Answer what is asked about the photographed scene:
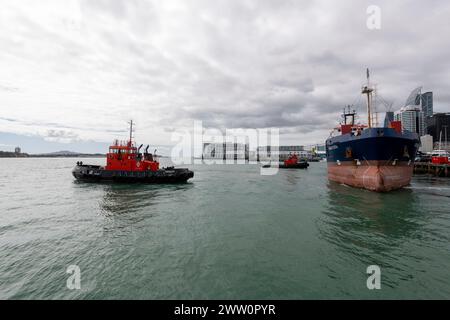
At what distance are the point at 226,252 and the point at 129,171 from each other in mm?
26286

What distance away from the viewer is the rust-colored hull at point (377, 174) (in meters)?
21.6

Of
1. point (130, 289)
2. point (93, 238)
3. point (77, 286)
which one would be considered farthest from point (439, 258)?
point (93, 238)

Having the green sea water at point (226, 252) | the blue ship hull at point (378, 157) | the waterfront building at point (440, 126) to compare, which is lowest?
the green sea water at point (226, 252)

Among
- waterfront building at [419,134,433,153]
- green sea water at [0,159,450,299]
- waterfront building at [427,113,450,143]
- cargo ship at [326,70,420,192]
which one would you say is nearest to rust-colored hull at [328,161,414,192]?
cargo ship at [326,70,420,192]

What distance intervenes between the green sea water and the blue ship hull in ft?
20.4

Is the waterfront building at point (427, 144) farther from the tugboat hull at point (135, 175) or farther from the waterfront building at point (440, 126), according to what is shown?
the tugboat hull at point (135, 175)

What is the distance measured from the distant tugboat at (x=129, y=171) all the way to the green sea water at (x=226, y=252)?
47.8ft

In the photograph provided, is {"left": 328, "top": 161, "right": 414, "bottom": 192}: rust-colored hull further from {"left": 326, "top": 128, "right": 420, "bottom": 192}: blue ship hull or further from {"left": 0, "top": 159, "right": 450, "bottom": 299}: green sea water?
{"left": 0, "top": 159, "right": 450, "bottom": 299}: green sea water

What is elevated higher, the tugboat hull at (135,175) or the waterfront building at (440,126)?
the waterfront building at (440,126)

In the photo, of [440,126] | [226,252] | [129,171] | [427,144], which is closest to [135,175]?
[129,171]

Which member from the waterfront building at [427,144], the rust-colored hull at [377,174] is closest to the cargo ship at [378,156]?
the rust-colored hull at [377,174]

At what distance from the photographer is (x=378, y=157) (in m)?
21.0

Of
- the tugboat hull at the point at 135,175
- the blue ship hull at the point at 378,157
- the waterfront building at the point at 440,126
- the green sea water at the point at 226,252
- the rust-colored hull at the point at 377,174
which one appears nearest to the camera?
the green sea water at the point at 226,252

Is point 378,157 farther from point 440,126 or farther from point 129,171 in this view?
point 440,126
